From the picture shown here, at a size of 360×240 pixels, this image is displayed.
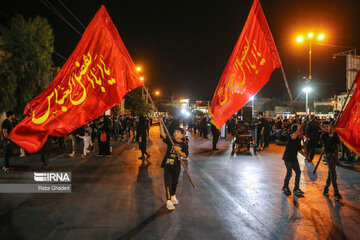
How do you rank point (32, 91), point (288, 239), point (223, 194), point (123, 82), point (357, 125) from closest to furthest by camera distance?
point (288, 239)
point (123, 82)
point (357, 125)
point (223, 194)
point (32, 91)

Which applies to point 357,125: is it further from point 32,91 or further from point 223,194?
point 32,91

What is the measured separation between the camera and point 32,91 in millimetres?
15750

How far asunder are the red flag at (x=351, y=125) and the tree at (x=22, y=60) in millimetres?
16351

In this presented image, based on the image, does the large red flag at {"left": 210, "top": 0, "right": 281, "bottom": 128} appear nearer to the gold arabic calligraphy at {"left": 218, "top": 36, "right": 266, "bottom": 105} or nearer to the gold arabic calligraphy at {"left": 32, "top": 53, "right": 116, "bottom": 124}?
the gold arabic calligraphy at {"left": 218, "top": 36, "right": 266, "bottom": 105}

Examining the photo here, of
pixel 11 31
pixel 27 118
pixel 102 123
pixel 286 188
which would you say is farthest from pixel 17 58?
pixel 286 188

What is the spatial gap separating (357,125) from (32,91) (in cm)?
1687

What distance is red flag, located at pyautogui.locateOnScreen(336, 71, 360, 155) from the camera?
4.81 m

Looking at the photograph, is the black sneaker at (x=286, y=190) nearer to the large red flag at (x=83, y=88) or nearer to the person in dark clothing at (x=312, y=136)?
the large red flag at (x=83, y=88)

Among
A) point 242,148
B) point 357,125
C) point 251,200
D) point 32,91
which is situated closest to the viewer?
point 357,125

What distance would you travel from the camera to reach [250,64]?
5.10 metres

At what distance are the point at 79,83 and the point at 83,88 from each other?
101 millimetres

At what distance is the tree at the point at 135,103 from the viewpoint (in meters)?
50.4

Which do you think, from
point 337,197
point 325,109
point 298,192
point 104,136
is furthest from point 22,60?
point 325,109

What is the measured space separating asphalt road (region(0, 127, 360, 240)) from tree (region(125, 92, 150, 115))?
42.3 m
